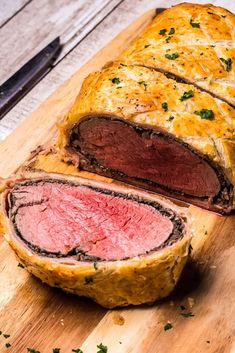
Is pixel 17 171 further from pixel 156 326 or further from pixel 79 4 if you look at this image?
pixel 79 4

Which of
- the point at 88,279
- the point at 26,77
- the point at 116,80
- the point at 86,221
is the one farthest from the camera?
the point at 26,77

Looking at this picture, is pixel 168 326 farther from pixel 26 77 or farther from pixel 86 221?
pixel 26 77

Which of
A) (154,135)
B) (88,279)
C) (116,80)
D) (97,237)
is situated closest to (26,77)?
(116,80)

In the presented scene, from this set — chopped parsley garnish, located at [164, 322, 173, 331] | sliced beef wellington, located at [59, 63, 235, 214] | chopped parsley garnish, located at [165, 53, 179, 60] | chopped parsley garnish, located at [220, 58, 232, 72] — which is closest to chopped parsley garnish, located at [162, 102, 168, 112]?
sliced beef wellington, located at [59, 63, 235, 214]

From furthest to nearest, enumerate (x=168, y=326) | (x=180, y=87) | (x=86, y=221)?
(x=180, y=87)
(x=86, y=221)
(x=168, y=326)

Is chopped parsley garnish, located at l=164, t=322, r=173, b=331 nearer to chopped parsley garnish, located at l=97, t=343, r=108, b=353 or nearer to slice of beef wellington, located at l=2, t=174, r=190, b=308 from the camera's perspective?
slice of beef wellington, located at l=2, t=174, r=190, b=308

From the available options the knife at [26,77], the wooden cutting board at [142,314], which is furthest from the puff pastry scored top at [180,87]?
the knife at [26,77]
